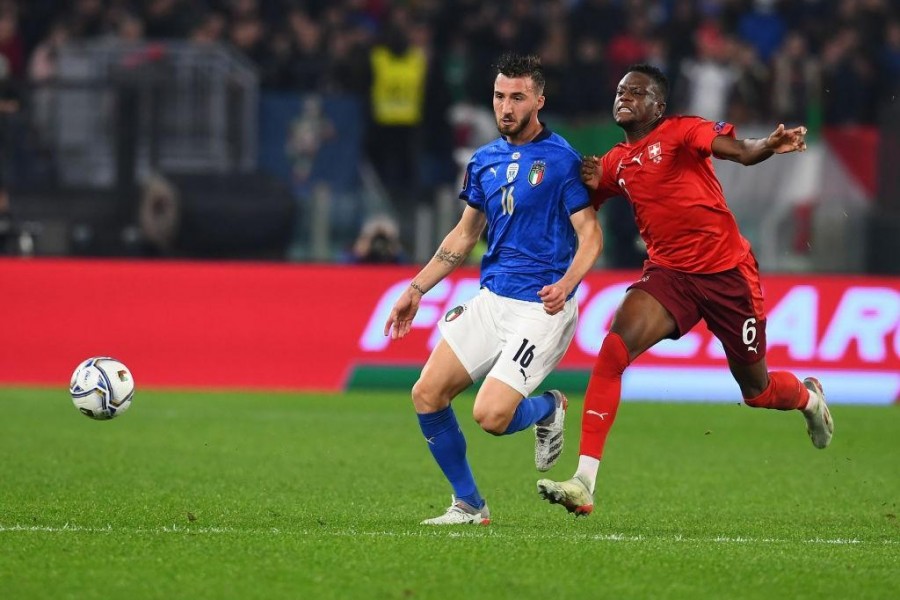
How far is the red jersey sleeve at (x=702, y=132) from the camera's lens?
7911 mm

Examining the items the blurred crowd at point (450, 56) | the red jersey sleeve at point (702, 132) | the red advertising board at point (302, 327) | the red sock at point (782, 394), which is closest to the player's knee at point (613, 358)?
the red jersey sleeve at point (702, 132)

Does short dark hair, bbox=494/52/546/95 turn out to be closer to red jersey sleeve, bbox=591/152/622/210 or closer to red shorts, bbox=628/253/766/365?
red jersey sleeve, bbox=591/152/622/210

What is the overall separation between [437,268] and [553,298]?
0.86 m

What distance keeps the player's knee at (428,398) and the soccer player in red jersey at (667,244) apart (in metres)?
0.72

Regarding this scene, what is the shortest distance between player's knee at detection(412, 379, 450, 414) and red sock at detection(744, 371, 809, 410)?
195cm

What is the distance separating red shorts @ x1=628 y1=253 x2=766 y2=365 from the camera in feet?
27.2

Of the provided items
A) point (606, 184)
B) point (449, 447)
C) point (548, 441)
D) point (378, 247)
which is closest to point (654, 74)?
point (606, 184)

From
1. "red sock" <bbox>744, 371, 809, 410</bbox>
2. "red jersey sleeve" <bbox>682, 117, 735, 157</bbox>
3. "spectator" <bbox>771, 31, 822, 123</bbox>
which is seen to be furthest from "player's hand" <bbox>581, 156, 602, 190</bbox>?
"spectator" <bbox>771, 31, 822, 123</bbox>

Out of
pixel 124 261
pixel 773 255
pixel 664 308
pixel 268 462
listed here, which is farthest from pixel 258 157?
pixel 664 308

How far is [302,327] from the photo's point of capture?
1571 cm

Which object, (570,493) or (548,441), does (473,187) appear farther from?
(570,493)

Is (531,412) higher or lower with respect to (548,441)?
higher

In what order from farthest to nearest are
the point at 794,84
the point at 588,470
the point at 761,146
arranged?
1. the point at 794,84
2. the point at 588,470
3. the point at 761,146

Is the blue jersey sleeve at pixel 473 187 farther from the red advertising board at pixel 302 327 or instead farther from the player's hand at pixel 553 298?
the red advertising board at pixel 302 327
